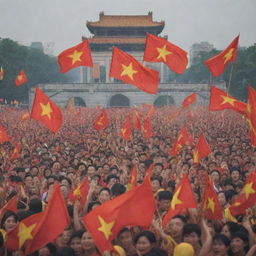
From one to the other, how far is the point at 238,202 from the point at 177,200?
1.03m

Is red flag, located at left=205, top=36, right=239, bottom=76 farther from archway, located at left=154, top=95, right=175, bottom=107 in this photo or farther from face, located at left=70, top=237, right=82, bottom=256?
archway, located at left=154, top=95, right=175, bottom=107

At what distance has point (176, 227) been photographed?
17.5 feet

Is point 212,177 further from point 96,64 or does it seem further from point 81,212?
point 96,64

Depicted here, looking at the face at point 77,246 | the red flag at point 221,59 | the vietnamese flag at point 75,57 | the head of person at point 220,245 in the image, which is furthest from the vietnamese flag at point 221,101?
the face at point 77,246

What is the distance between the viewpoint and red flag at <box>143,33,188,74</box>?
34.8ft

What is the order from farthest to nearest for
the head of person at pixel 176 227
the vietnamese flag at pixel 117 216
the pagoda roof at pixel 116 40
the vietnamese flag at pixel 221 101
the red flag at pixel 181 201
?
the pagoda roof at pixel 116 40 → the vietnamese flag at pixel 221 101 → the red flag at pixel 181 201 → the head of person at pixel 176 227 → the vietnamese flag at pixel 117 216

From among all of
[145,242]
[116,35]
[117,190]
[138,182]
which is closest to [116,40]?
[116,35]

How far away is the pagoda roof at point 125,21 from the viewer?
57312 mm

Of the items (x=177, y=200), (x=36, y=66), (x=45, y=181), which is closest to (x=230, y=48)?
(x=45, y=181)

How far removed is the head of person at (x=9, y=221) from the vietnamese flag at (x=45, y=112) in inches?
202

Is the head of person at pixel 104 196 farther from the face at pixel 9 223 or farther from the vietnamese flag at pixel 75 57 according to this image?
the vietnamese flag at pixel 75 57

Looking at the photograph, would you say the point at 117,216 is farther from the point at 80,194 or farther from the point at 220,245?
the point at 80,194

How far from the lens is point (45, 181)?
8219mm

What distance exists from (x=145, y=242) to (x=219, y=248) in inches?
32.3
